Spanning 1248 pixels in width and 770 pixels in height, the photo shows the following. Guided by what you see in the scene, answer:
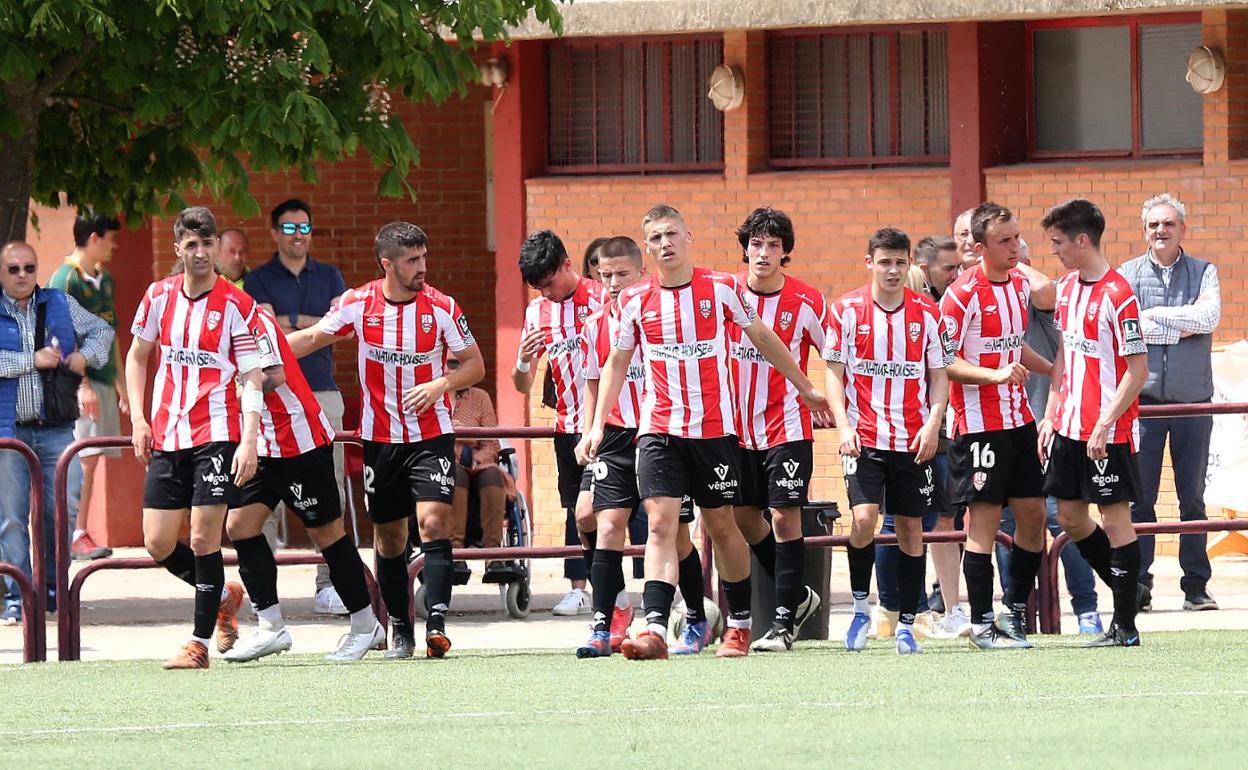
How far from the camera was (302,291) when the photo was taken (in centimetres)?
1450

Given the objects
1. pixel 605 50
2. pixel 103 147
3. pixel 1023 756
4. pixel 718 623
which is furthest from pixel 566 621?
pixel 1023 756

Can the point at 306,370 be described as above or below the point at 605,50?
below

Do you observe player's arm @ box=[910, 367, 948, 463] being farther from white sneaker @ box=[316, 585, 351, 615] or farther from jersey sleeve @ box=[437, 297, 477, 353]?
white sneaker @ box=[316, 585, 351, 615]

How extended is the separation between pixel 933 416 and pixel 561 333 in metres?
2.08

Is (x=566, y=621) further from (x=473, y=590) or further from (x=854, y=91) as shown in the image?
(x=854, y=91)

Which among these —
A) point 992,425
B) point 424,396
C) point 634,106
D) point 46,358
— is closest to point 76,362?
point 46,358

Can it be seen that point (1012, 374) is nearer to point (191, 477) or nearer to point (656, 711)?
point (656, 711)

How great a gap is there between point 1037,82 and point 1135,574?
6.56 metres

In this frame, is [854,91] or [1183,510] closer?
[1183,510]

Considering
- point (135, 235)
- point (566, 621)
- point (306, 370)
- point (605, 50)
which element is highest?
point (605, 50)

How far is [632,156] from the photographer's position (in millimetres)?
17594

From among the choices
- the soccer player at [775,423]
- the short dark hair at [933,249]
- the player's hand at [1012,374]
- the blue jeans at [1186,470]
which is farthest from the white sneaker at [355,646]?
the blue jeans at [1186,470]

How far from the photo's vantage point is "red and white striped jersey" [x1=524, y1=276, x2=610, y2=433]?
12023mm

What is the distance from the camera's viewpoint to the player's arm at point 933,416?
36.0ft
